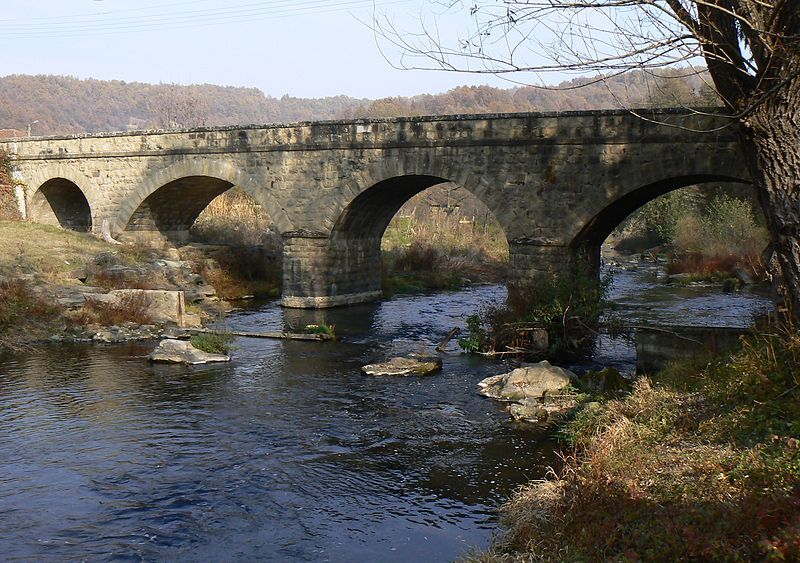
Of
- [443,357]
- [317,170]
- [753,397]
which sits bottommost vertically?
[443,357]

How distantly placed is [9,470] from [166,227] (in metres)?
18.8

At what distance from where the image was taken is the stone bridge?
53.3ft

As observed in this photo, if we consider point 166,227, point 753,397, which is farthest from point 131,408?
point 166,227

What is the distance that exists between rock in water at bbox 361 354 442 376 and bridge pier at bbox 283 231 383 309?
721 centimetres

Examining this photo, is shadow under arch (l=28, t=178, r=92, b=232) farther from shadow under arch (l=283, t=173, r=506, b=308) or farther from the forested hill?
the forested hill

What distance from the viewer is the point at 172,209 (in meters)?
26.6

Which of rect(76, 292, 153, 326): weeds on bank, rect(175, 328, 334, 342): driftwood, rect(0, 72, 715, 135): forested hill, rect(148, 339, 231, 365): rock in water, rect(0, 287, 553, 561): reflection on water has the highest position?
rect(0, 72, 715, 135): forested hill

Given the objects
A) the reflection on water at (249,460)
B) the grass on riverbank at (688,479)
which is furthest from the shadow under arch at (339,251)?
the grass on riverbank at (688,479)

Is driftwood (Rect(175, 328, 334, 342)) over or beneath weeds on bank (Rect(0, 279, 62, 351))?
beneath

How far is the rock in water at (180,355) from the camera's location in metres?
14.6

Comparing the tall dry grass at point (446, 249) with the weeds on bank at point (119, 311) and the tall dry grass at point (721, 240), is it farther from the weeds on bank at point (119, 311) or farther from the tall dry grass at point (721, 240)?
the weeds on bank at point (119, 311)

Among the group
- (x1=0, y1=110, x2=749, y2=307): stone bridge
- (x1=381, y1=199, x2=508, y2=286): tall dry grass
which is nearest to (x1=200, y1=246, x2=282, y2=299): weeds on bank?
(x1=0, y1=110, x2=749, y2=307): stone bridge

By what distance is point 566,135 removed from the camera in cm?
1695

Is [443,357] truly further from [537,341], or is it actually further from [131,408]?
[131,408]
